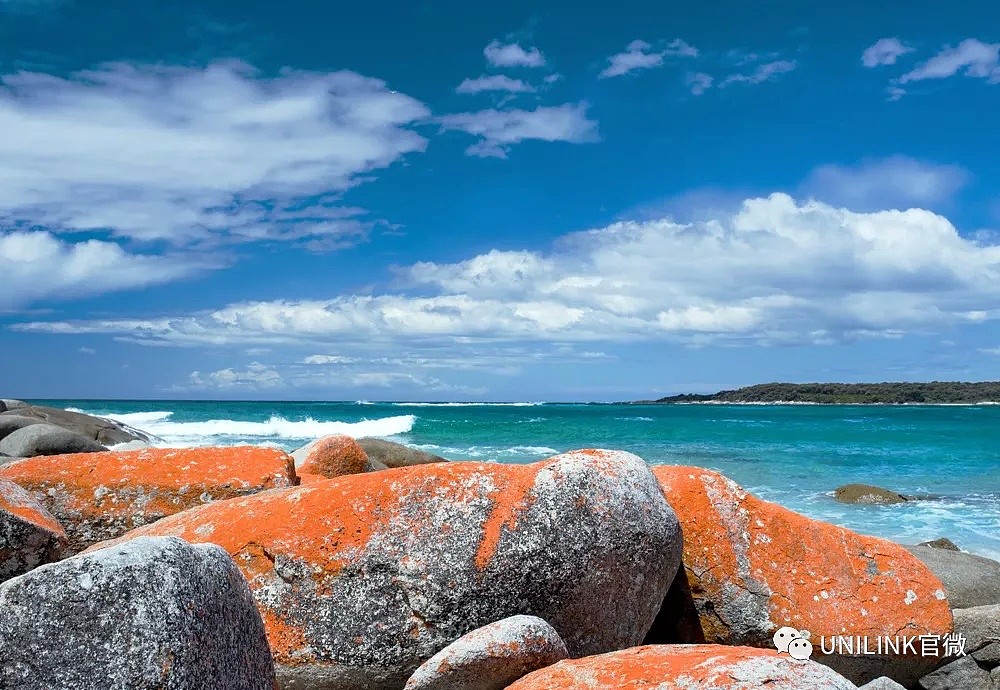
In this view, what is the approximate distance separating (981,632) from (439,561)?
4.96m

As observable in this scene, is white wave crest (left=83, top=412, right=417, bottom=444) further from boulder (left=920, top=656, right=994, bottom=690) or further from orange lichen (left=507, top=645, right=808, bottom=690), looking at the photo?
orange lichen (left=507, top=645, right=808, bottom=690)

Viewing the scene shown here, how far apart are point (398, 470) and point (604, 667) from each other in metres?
2.15

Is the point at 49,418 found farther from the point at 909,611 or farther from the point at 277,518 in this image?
the point at 909,611

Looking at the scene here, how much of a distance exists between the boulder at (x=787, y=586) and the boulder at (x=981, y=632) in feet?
3.37

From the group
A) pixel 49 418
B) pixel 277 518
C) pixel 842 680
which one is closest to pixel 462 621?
pixel 277 518

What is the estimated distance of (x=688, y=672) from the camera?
135 inches

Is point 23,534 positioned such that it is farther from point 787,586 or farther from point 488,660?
point 787,586

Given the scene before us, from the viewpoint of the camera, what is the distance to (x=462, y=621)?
4812 mm

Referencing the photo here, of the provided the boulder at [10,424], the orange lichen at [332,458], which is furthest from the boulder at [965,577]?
the boulder at [10,424]

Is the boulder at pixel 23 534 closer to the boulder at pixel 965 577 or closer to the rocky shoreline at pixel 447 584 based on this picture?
the rocky shoreline at pixel 447 584

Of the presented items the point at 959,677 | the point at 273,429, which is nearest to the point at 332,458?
the point at 959,677

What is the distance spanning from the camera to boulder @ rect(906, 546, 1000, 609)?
Answer: 9.24 m

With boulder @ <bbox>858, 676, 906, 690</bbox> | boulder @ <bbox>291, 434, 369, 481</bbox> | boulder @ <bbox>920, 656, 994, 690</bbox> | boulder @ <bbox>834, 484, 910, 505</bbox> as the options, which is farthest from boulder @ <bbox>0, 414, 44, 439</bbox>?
boulder @ <bbox>858, 676, 906, 690</bbox>

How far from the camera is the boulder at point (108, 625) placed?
304 centimetres
